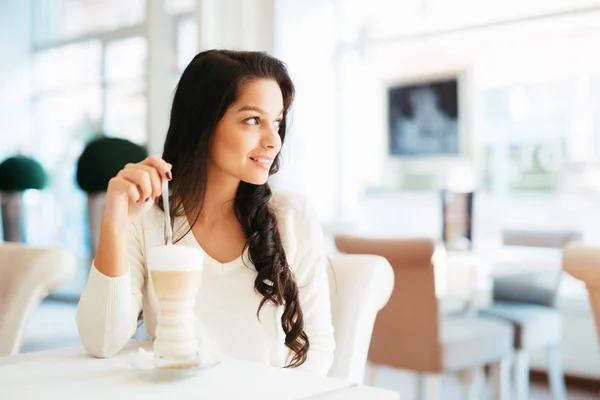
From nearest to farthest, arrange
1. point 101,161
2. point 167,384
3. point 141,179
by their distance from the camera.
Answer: point 167,384 < point 141,179 < point 101,161

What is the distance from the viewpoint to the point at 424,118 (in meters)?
6.36

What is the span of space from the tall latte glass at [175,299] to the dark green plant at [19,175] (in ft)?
7.10

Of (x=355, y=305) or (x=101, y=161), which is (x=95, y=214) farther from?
(x=355, y=305)

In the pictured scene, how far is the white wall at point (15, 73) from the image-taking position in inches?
234

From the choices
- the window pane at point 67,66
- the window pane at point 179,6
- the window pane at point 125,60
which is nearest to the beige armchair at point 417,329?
the window pane at point 179,6

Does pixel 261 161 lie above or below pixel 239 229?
above

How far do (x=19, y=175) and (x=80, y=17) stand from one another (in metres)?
3.55

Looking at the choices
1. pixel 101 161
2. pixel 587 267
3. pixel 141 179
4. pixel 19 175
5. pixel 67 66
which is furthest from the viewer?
pixel 67 66

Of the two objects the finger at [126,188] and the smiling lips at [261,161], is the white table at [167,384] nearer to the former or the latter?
the finger at [126,188]

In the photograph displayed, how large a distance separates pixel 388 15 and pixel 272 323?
5513mm

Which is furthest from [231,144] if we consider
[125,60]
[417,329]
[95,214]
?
[125,60]

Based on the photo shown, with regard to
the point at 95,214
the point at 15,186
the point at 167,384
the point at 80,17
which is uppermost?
the point at 80,17

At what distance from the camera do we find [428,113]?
20.8 feet

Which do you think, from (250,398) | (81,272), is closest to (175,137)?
(250,398)
